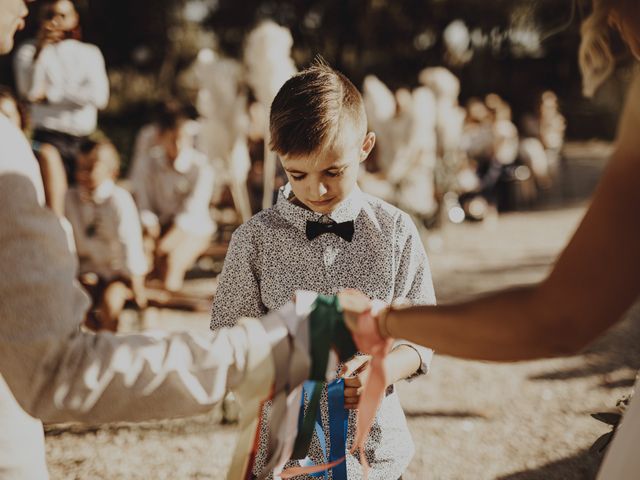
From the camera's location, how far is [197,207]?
627 centimetres

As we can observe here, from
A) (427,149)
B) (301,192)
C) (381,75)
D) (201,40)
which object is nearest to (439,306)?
(301,192)

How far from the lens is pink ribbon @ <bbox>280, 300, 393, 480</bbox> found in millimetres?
1409

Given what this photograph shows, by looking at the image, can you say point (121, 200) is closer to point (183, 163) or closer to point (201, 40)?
point (183, 163)

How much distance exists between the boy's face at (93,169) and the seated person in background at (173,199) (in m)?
1.51

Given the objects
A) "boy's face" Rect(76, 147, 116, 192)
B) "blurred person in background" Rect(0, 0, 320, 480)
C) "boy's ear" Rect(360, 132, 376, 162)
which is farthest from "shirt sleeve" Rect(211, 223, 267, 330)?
"boy's face" Rect(76, 147, 116, 192)

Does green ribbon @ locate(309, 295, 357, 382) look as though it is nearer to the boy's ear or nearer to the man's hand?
the man's hand

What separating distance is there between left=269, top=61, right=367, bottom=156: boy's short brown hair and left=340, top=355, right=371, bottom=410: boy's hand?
0.63 m

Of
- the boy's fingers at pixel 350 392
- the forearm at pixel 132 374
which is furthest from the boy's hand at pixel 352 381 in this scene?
the forearm at pixel 132 374

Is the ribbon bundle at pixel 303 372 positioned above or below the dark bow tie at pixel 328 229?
below

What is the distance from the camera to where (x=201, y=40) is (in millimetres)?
27281

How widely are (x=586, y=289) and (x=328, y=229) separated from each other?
2.94ft

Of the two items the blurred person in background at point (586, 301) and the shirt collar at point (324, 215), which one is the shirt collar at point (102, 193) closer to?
the shirt collar at point (324, 215)

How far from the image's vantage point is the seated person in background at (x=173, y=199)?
6.14 meters

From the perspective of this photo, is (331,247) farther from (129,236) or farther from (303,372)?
(129,236)
